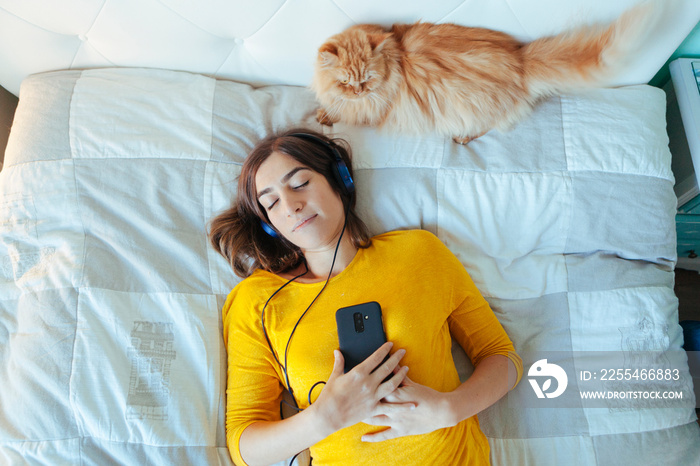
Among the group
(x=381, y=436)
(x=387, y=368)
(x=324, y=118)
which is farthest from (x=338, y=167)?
(x=381, y=436)

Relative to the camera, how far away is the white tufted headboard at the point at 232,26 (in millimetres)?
1106

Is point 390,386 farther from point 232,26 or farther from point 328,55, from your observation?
point 232,26

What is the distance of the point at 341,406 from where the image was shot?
828mm

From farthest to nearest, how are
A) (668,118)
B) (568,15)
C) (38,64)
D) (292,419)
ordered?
(668,118), (38,64), (568,15), (292,419)

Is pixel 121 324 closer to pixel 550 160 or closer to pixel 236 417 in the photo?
pixel 236 417

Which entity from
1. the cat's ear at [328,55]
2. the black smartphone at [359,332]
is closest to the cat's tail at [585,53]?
the cat's ear at [328,55]

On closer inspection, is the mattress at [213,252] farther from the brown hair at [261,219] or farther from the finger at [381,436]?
the finger at [381,436]

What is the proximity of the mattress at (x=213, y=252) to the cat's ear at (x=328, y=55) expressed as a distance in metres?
0.19

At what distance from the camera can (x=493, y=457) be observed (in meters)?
1.00

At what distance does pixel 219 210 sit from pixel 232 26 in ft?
1.63

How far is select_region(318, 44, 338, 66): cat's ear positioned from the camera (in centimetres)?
108

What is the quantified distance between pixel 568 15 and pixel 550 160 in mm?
356

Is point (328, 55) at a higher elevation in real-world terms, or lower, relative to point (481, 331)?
higher

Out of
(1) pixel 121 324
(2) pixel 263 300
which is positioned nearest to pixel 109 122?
(1) pixel 121 324
